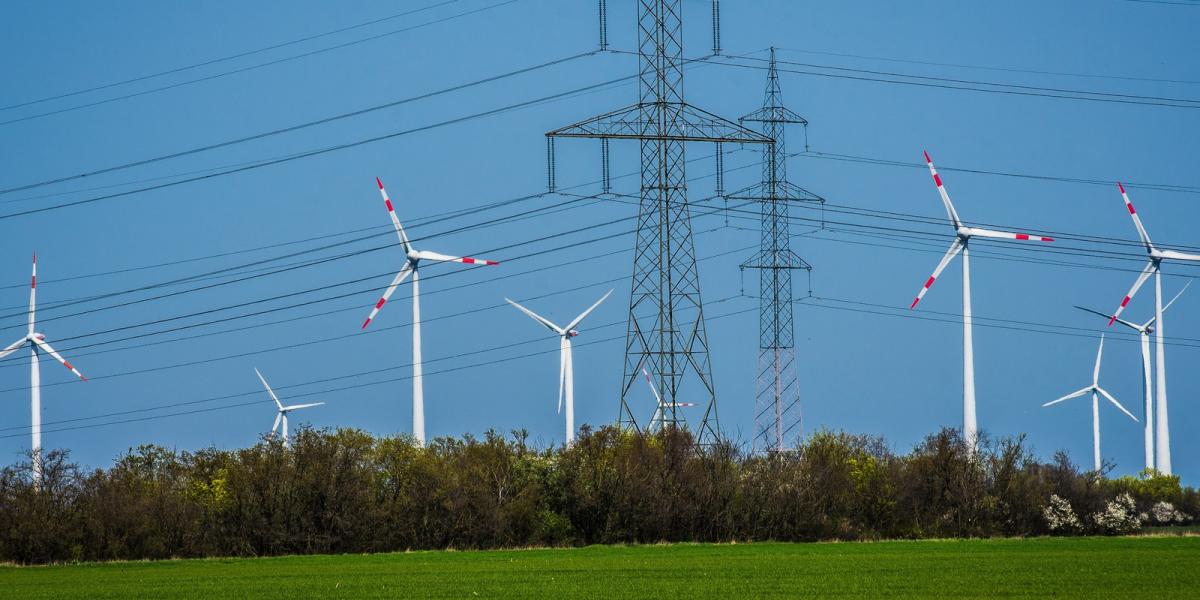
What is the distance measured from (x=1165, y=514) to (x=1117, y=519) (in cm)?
2511

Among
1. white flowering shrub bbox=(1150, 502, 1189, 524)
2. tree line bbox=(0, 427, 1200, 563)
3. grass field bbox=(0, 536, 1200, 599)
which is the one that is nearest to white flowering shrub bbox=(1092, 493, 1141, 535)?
tree line bbox=(0, 427, 1200, 563)

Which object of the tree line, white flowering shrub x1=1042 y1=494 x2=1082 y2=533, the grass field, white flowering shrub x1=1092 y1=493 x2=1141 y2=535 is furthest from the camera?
white flowering shrub x1=1092 y1=493 x2=1141 y2=535

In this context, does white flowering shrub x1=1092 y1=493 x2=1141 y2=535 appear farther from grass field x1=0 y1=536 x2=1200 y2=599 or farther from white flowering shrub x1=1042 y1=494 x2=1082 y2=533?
grass field x1=0 y1=536 x2=1200 y2=599

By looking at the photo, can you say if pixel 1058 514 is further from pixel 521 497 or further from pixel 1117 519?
pixel 521 497

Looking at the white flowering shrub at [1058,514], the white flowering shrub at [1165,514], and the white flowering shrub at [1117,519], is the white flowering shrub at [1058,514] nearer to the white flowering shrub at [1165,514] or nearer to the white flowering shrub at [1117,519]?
the white flowering shrub at [1117,519]

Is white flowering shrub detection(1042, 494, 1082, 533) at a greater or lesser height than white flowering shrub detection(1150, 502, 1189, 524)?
greater

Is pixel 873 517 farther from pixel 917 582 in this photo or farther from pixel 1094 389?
pixel 1094 389

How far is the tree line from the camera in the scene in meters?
72.4

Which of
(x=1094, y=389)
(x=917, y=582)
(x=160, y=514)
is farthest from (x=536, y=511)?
(x=1094, y=389)

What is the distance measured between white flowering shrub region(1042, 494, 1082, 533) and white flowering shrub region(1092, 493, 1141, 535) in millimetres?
1803

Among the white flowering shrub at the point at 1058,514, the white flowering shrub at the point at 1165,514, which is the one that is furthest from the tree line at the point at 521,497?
the white flowering shrub at the point at 1165,514

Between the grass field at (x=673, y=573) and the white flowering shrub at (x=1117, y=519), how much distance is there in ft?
35.3

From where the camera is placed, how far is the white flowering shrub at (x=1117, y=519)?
8462 centimetres

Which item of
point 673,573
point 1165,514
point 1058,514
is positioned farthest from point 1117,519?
point 673,573
